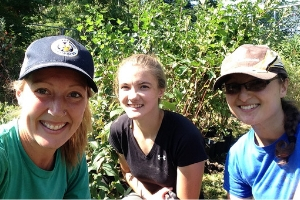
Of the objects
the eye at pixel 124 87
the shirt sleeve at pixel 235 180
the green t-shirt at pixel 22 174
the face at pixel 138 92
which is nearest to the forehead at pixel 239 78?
the shirt sleeve at pixel 235 180

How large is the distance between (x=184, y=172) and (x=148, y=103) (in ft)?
1.52

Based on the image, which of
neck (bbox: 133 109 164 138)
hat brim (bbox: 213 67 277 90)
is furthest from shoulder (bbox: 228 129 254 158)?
neck (bbox: 133 109 164 138)

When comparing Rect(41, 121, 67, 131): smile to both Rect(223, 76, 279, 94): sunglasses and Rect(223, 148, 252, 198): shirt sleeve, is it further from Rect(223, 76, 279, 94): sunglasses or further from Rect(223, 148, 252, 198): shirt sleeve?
Rect(223, 148, 252, 198): shirt sleeve

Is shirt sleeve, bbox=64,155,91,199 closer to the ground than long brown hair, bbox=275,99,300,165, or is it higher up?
closer to the ground

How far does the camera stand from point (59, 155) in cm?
160

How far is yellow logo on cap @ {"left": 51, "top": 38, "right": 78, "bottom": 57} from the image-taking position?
4.42 feet

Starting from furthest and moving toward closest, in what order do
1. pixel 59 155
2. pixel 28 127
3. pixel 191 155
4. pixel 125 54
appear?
pixel 125 54 → pixel 191 155 → pixel 59 155 → pixel 28 127

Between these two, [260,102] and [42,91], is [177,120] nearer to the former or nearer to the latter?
[260,102]

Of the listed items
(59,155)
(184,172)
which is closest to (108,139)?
(184,172)

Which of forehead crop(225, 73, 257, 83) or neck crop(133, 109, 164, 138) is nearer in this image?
forehead crop(225, 73, 257, 83)

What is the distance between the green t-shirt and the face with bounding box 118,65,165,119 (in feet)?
2.18

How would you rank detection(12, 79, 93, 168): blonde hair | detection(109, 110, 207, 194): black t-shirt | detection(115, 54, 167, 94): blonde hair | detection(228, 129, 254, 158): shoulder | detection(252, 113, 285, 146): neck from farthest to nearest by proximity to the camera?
detection(115, 54, 167, 94): blonde hair → detection(109, 110, 207, 194): black t-shirt → detection(228, 129, 254, 158): shoulder → detection(252, 113, 285, 146): neck → detection(12, 79, 93, 168): blonde hair

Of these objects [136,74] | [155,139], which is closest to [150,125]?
→ [155,139]

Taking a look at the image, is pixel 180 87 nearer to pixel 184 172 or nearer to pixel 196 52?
pixel 196 52
